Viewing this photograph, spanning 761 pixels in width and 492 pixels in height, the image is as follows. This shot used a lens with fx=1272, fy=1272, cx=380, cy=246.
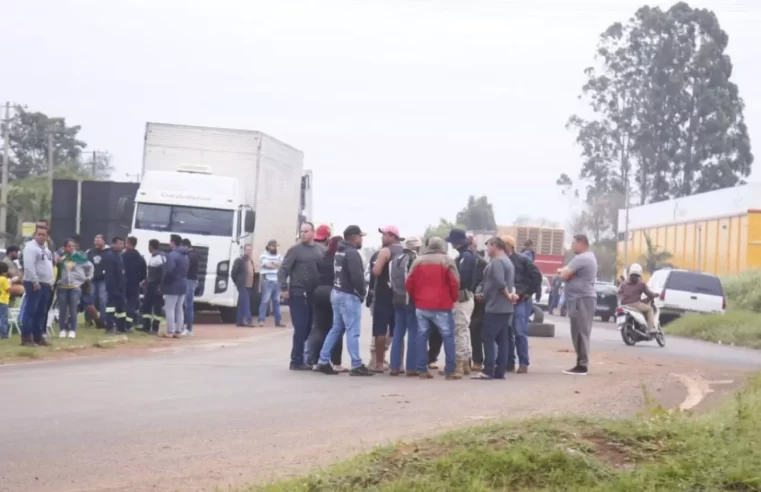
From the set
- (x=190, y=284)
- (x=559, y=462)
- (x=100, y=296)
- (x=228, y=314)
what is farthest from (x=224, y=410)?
(x=228, y=314)

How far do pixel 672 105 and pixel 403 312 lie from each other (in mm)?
64668

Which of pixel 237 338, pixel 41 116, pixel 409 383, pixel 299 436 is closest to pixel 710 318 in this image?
pixel 237 338

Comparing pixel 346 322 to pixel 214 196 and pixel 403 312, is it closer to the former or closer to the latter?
pixel 403 312

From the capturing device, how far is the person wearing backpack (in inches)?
633

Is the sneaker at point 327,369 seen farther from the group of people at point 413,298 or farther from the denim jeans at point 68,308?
the denim jeans at point 68,308

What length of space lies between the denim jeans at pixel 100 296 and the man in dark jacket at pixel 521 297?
959cm

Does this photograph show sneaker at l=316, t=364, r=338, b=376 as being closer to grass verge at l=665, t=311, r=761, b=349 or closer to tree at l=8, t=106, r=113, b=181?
grass verge at l=665, t=311, r=761, b=349

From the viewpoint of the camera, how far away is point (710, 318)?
32.9m

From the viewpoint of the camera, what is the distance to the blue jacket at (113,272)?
23.1m

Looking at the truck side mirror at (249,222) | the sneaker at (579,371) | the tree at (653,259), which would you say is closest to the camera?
the sneaker at (579,371)

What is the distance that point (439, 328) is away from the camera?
1586cm

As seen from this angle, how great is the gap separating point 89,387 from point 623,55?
6924 cm

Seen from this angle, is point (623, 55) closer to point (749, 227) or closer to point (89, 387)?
point (749, 227)

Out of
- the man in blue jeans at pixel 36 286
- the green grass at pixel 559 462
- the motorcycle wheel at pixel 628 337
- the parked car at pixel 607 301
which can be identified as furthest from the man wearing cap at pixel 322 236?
the parked car at pixel 607 301
